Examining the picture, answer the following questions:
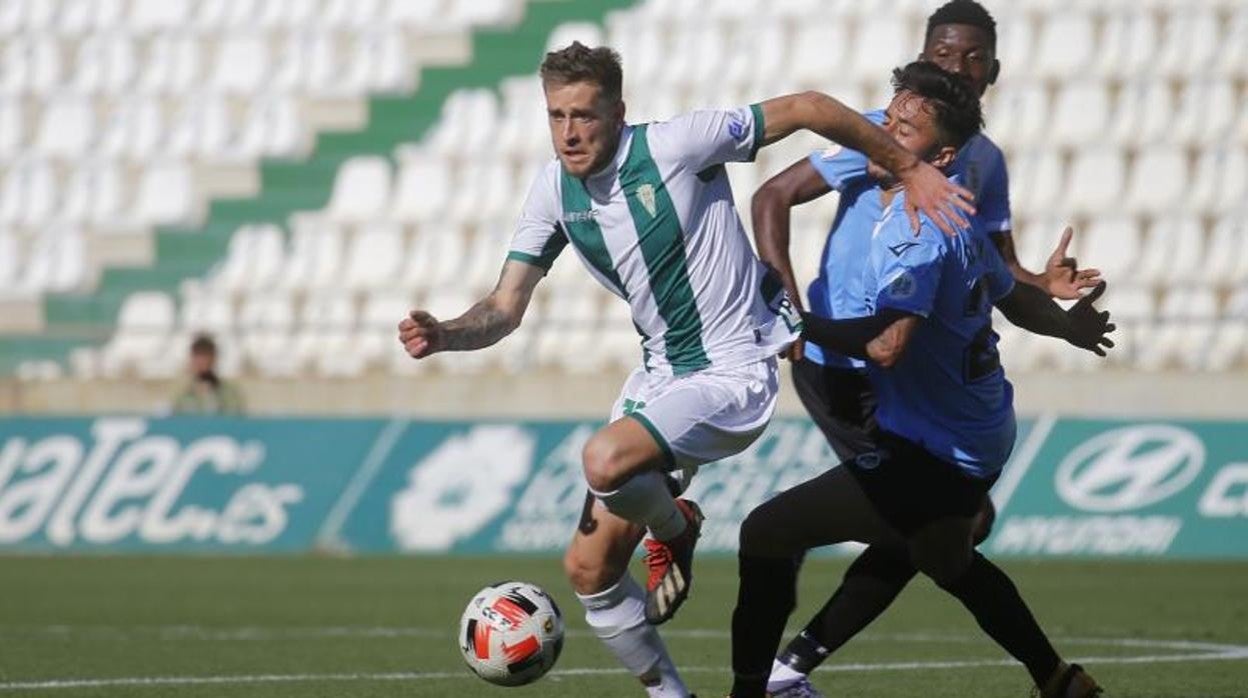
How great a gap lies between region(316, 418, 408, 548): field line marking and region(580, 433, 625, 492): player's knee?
11.7m

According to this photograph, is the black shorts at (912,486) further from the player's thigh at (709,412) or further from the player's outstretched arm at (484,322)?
the player's outstretched arm at (484,322)

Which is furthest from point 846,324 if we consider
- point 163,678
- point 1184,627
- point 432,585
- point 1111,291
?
point 1111,291

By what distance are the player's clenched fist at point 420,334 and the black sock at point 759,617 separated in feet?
4.04

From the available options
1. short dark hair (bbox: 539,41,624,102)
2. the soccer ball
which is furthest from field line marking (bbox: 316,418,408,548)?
short dark hair (bbox: 539,41,624,102)

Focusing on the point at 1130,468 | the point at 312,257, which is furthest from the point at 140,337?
the point at 1130,468

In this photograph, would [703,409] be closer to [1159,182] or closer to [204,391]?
[204,391]

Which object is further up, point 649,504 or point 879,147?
point 879,147

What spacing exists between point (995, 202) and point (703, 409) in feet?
5.28

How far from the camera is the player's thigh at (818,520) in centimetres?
749

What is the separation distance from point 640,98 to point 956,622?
12495 mm

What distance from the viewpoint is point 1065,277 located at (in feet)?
25.8

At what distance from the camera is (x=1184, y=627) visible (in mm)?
11570

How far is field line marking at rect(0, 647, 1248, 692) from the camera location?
9.05m

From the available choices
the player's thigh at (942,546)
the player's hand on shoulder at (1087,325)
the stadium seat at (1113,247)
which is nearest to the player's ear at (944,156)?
the player's hand on shoulder at (1087,325)
